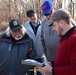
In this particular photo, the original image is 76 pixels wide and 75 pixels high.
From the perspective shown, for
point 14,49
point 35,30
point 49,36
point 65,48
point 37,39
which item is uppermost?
point 65,48

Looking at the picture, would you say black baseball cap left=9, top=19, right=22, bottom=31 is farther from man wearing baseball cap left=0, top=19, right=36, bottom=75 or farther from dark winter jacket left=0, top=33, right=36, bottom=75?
dark winter jacket left=0, top=33, right=36, bottom=75

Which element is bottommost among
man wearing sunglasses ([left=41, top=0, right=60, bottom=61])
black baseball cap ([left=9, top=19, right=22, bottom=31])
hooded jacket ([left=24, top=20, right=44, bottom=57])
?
hooded jacket ([left=24, top=20, right=44, bottom=57])

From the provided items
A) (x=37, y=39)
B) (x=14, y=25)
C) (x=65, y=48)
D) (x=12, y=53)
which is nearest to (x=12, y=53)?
(x=12, y=53)

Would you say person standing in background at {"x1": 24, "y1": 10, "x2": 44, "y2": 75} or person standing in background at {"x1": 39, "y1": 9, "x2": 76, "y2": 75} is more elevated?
person standing in background at {"x1": 39, "y1": 9, "x2": 76, "y2": 75}

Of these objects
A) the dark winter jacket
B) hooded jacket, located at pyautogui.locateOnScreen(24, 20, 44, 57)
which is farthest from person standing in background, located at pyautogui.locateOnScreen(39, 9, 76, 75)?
hooded jacket, located at pyautogui.locateOnScreen(24, 20, 44, 57)

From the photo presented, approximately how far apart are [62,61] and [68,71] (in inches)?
6.4

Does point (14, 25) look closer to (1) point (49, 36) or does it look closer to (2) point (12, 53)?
(2) point (12, 53)

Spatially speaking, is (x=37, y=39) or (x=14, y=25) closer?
(x=14, y=25)

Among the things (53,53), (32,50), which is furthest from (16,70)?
(53,53)

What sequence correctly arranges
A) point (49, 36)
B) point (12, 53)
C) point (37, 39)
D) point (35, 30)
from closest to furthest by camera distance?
point (12, 53)
point (49, 36)
point (37, 39)
point (35, 30)

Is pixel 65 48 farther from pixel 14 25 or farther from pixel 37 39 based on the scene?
pixel 37 39

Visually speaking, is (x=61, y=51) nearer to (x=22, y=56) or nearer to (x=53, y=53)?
(x=22, y=56)

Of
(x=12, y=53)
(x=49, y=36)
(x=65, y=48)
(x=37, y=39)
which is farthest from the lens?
(x=37, y=39)

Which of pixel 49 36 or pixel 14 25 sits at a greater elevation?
pixel 14 25
